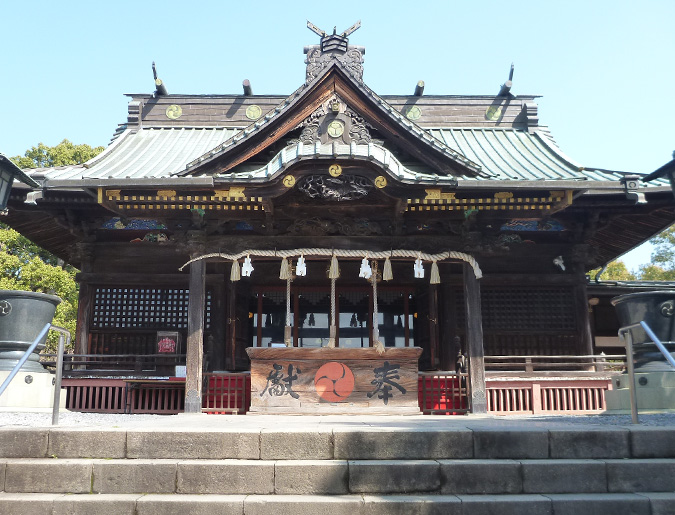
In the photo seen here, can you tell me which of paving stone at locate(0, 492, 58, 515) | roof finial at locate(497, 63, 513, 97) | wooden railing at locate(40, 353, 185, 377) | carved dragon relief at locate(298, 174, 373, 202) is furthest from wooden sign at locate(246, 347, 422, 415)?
roof finial at locate(497, 63, 513, 97)

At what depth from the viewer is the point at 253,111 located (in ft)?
49.1

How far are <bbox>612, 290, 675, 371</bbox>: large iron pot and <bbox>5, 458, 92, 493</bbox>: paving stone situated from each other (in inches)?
262

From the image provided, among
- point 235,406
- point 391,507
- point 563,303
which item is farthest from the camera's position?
point 563,303


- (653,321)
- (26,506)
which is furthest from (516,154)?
(26,506)

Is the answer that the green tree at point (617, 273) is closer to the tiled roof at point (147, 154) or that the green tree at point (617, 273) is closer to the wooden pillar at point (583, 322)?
the wooden pillar at point (583, 322)

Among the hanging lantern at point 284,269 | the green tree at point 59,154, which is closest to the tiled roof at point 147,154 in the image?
the hanging lantern at point 284,269

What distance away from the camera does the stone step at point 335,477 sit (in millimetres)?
4535

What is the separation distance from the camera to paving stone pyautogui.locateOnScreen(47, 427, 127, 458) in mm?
4852

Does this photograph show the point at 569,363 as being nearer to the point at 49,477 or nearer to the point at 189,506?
the point at 189,506

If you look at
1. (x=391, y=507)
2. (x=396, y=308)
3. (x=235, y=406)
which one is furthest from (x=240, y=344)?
(x=391, y=507)

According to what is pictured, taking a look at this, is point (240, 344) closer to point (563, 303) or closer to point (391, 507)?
point (563, 303)

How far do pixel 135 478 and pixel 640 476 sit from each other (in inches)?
162

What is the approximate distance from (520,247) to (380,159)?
14.8ft

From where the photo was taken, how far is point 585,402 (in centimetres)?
1070
